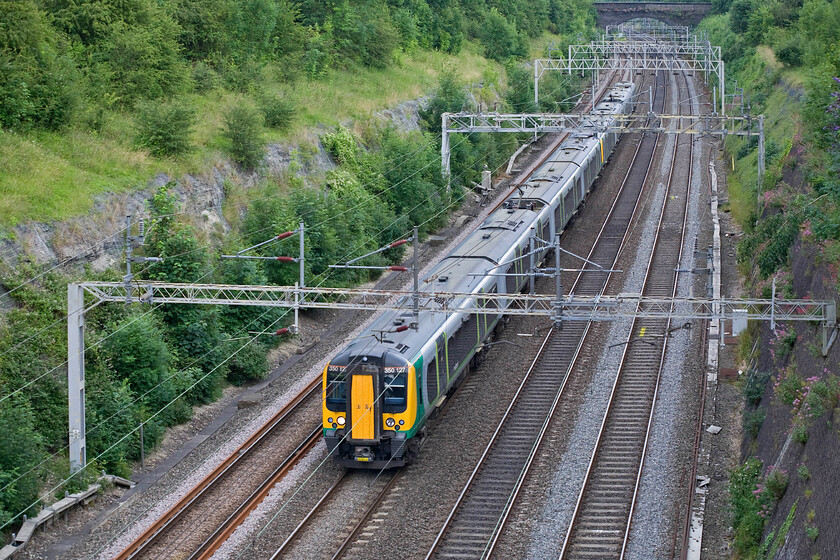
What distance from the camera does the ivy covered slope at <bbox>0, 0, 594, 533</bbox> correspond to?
23.5 meters

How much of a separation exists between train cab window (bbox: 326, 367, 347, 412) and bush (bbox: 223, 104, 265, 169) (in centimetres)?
1711

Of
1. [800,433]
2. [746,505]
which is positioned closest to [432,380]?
[746,505]

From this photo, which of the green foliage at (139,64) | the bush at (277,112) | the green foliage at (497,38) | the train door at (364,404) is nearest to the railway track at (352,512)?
the train door at (364,404)

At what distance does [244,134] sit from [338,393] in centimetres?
1756

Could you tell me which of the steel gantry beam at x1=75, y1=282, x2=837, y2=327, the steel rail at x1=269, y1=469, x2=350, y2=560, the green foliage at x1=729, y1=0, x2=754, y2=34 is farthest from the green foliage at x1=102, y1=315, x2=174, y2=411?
the green foliage at x1=729, y1=0, x2=754, y2=34

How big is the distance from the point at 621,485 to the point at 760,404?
4626 mm

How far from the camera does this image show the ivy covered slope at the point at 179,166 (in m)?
23.5

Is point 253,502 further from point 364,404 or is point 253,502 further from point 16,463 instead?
point 16,463

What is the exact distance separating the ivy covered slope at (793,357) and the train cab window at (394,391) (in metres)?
7.16

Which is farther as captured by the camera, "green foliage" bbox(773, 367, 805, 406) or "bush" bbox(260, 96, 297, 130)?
"bush" bbox(260, 96, 297, 130)

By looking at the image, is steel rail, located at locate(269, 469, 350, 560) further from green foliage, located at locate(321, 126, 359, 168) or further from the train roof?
green foliage, located at locate(321, 126, 359, 168)

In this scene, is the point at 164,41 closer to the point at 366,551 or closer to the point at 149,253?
the point at 149,253

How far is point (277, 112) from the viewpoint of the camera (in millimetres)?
41406

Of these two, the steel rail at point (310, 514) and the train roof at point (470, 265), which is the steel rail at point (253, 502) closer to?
the steel rail at point (310, 514)
